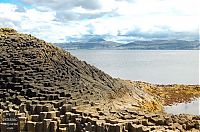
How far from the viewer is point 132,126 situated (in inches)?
564

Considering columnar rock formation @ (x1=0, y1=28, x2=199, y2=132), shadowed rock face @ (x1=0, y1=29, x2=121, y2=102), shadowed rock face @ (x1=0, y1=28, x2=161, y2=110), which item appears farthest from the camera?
shadowed rock face @ (x1=0, y1=29, x2=121, y2=102)

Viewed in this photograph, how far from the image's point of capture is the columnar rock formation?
1534 centimetres

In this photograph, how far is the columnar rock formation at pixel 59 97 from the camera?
604 inches

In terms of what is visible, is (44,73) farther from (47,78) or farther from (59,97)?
(59,97)

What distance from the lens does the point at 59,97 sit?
20.2 meters

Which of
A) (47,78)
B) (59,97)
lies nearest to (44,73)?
(47,78)

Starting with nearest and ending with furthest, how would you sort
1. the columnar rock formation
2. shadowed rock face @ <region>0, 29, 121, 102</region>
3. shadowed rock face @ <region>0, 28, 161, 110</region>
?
the columnar rock formation, shadowed rock face @ <region>0, 28, 161, 110</region>, shadowed rock face @ <region>0, 29, 121, 102</region>

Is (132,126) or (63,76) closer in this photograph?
(132,126)

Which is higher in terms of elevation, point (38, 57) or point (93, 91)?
point (38, 57)

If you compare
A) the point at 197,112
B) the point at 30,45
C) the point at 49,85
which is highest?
the point at 30,45

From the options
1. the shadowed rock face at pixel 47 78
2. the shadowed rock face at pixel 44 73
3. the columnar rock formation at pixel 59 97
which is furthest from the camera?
the shadowed rock face at pixel 44 73

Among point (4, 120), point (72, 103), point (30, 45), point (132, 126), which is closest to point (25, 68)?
point (30, 45)

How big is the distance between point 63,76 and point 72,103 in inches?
218

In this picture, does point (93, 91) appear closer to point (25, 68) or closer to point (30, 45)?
point (25, 68)
